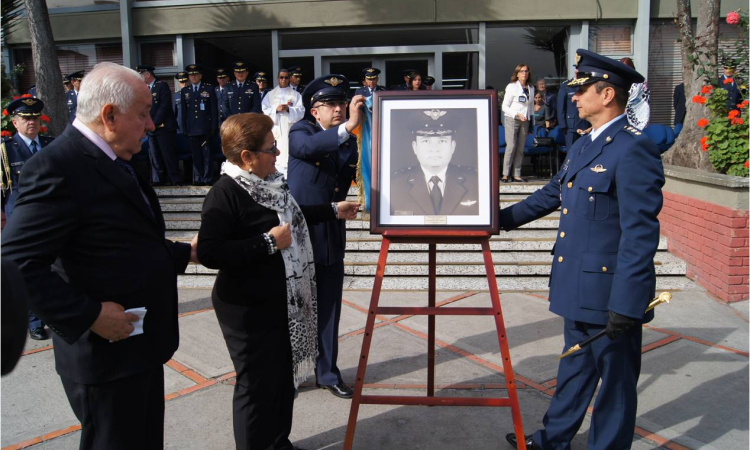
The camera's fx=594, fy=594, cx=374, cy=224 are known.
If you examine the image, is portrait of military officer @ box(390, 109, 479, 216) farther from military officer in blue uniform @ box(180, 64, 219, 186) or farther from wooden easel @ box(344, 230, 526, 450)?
military officer in blue uniform @ box(180, 64, 219, 186)

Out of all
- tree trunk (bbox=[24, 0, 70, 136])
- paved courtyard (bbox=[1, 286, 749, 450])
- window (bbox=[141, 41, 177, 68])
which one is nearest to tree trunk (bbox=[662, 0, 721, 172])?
paved courtyard (bbox=[1, 286, 749, 450])

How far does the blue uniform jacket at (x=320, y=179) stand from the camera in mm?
3746

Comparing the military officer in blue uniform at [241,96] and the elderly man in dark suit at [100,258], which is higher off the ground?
the military officer in blue uniform at [241,96]

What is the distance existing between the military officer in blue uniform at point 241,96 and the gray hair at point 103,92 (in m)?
8.01

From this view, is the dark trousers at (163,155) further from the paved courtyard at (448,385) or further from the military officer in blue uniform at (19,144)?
the paved courtyard at (448,385)

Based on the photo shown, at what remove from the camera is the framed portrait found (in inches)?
125

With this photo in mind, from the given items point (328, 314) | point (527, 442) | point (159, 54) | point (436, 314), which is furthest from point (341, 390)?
point (159, 54)

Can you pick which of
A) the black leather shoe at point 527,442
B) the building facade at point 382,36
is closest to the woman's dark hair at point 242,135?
the black leather shoe at point 527,442

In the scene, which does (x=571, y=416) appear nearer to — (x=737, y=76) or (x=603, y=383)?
(x=603, y=383)

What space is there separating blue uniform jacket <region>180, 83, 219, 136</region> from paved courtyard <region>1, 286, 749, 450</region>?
4.66m

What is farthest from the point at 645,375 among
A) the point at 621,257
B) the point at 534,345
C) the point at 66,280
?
the point at 66,280

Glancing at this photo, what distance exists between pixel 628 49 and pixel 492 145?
9.17 m

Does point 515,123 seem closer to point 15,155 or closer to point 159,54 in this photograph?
point 15,155

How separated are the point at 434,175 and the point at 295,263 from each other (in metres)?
0.89
